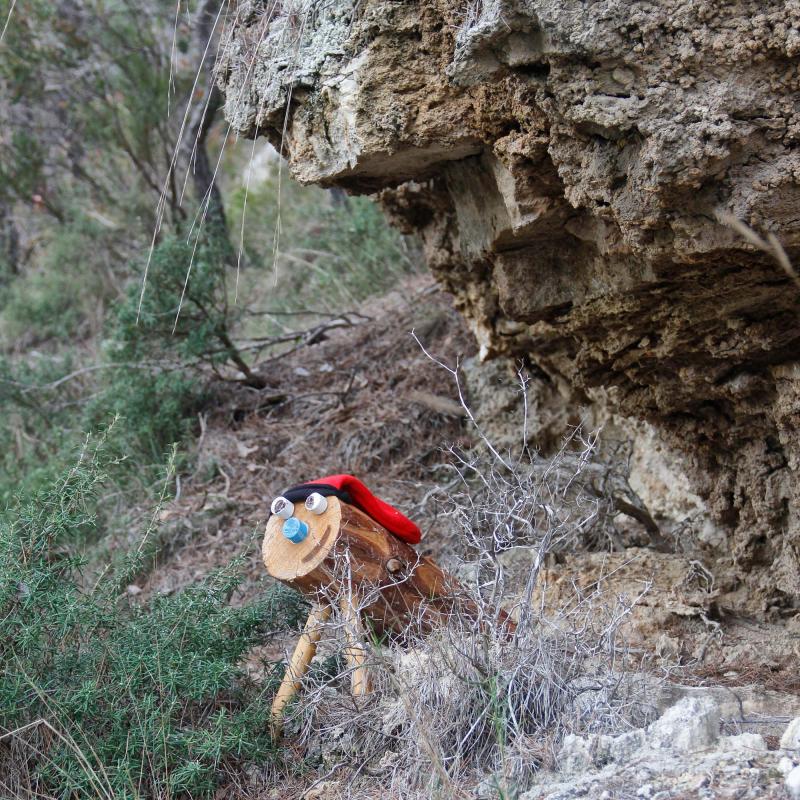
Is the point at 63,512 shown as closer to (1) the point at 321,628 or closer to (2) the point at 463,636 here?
(1) the point at 321,628

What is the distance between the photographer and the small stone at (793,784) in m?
2.35

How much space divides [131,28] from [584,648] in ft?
29.1

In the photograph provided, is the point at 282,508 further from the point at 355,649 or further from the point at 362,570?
the point at 355,649

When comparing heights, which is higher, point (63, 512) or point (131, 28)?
point (131, 28)

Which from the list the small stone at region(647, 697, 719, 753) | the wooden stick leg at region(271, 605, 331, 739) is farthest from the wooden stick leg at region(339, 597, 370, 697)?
the small stone at region(647, 697, 719, 753)

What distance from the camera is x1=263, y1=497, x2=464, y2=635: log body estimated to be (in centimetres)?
350

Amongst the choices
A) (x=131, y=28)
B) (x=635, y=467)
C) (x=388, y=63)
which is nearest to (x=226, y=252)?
(x=131, y=28)

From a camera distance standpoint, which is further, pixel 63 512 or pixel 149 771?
pixel 63 512

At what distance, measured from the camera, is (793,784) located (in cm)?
237

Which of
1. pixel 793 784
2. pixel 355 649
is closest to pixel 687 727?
pixel 793 784

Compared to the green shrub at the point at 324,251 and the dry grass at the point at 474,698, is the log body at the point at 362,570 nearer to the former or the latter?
the dry grass at the point at 474,698

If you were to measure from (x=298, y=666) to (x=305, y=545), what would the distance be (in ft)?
1.39

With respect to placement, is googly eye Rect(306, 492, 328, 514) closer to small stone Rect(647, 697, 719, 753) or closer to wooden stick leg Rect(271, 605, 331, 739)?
wooden stick leg Rect(271, 605, 331, 739)

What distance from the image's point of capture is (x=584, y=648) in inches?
127
